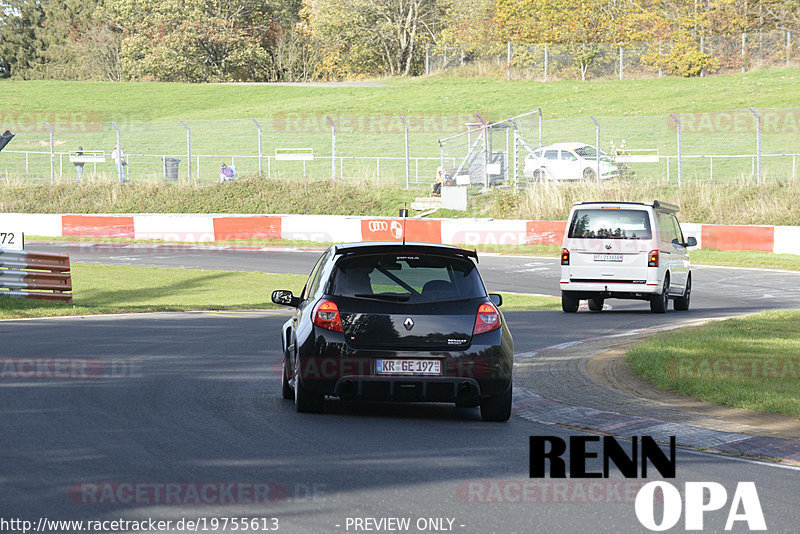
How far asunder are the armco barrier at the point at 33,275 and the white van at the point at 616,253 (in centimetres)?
879

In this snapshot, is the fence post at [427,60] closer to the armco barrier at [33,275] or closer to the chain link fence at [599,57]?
the chain link fence at [599,57]

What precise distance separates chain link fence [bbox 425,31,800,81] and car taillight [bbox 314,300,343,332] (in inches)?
2381

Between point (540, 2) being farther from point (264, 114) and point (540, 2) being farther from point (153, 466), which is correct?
point (153, 466)

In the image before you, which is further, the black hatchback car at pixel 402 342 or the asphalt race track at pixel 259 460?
the black hatchback car at pixel 402 342

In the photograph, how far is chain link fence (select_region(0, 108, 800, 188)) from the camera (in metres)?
40.3

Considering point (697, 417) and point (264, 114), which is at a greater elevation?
point (264, 114)

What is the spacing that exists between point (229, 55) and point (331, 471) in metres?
83.4

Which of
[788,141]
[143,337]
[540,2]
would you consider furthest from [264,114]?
[143,337]

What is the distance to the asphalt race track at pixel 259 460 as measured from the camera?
6387 mm

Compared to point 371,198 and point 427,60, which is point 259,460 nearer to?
point 371,198

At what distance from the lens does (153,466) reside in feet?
24.2

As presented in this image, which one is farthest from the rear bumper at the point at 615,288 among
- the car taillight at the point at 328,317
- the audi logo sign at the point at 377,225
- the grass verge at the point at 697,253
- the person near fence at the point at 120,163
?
the person near fence at the point at 120,163

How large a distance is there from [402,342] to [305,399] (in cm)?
95

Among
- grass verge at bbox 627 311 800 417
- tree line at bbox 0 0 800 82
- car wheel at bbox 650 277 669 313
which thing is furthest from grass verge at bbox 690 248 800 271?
tree line at bbox 0 0 800 82
